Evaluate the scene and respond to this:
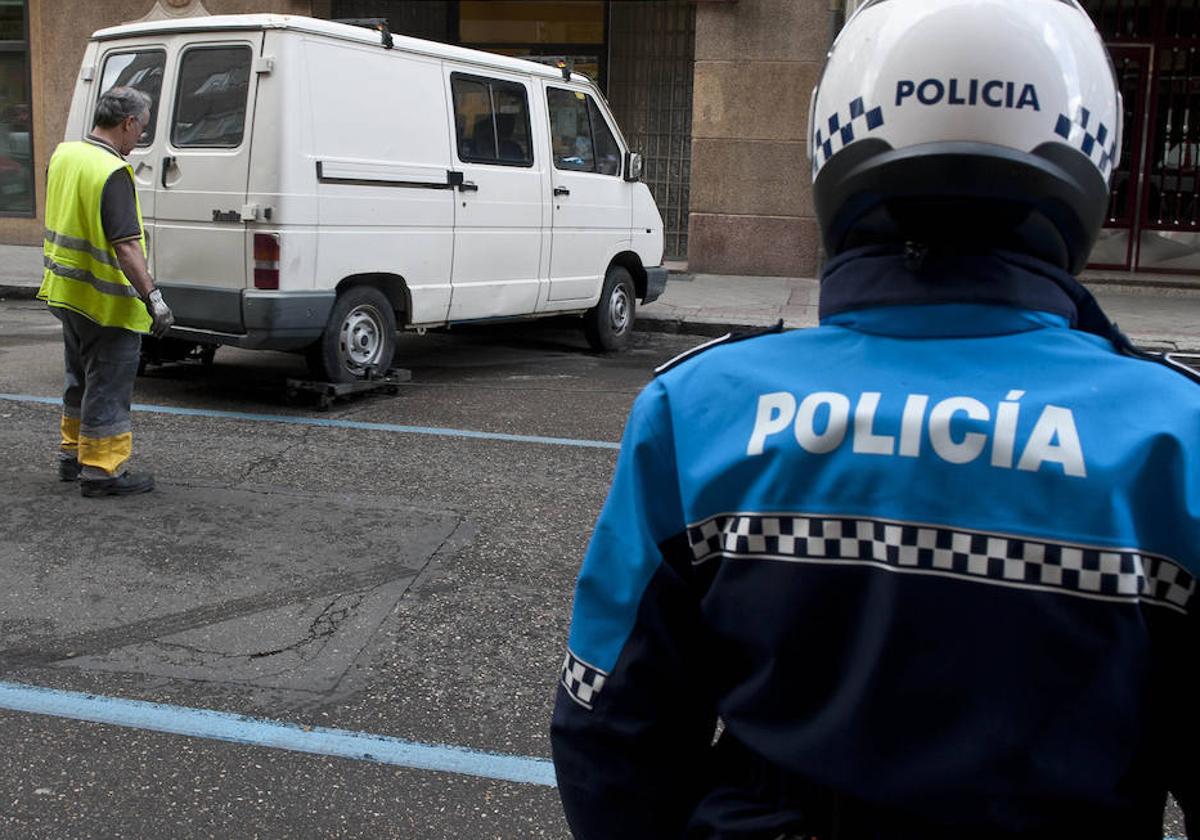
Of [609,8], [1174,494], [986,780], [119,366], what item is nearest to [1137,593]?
[1174,494]

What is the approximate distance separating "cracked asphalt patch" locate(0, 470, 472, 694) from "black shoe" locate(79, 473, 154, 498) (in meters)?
0.07

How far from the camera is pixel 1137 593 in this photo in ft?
4.10

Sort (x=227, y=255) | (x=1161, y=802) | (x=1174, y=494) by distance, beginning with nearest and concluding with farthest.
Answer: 1. (x=1174, y=494)
2. (x=1161, y=802)
3. (x=227, y=255)

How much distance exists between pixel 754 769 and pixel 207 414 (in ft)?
22.7

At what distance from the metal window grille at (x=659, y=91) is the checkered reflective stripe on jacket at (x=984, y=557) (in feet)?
50.3

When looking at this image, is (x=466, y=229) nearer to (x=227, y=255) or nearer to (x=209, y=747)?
(x=227, y=255)

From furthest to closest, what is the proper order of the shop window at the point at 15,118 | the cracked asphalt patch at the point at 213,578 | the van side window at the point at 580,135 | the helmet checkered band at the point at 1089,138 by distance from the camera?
the shop window at the point at 15,118, the van side window at the point at 580,135, the cracked asphalt patch at the point at 213,578, the helmet checkered band at the point at 1089,138

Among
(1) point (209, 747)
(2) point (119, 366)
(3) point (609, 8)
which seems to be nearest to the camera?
(1) point (209, 747)

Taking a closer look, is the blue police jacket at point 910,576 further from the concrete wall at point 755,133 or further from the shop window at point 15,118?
the shop window at point 15,118

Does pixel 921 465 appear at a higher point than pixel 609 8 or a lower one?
lower

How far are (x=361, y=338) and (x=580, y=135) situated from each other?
278cm

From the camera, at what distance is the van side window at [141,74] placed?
816 centimetres

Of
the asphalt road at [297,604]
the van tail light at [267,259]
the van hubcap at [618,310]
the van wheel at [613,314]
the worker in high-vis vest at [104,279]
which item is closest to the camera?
the asphalt road at [297,604]

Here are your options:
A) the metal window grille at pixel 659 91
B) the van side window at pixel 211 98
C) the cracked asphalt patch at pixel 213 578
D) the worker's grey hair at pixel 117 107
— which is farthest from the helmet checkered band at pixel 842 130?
the metal window grille at pixel 659 91
